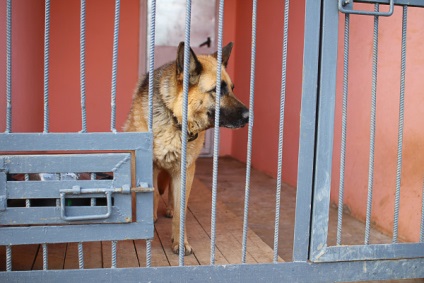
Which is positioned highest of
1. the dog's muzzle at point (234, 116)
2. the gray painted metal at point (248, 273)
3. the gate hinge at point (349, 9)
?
the gate hinge at point (349, 9)

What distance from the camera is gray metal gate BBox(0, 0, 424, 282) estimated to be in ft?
7.02

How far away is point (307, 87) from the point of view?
2393 millimetres

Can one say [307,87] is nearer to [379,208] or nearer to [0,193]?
[0,193]

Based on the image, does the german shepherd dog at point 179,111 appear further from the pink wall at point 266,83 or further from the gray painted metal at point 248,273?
the pink wall at point 266,83

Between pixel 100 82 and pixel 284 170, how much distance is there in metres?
3.53

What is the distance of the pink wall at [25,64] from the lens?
3768 mm

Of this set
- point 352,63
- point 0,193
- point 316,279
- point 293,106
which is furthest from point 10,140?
point 293,106

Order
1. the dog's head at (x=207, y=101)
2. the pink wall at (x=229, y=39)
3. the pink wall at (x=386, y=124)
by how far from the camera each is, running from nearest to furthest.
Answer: the dog's head at (x=207, y=101), the pink wall at (x=386, y=124), the pink wall at (x=229, y=39)

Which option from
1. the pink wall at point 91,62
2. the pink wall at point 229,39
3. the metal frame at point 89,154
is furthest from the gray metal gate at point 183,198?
the pink wall at point 229,39

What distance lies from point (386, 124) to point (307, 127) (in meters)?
2.04

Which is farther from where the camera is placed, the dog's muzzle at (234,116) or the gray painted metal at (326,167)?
the dog's muzzle at (234,116)

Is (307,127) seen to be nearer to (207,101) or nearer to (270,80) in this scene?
(207,101)

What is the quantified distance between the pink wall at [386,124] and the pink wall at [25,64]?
3173 millimetres

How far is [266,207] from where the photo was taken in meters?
4.92
